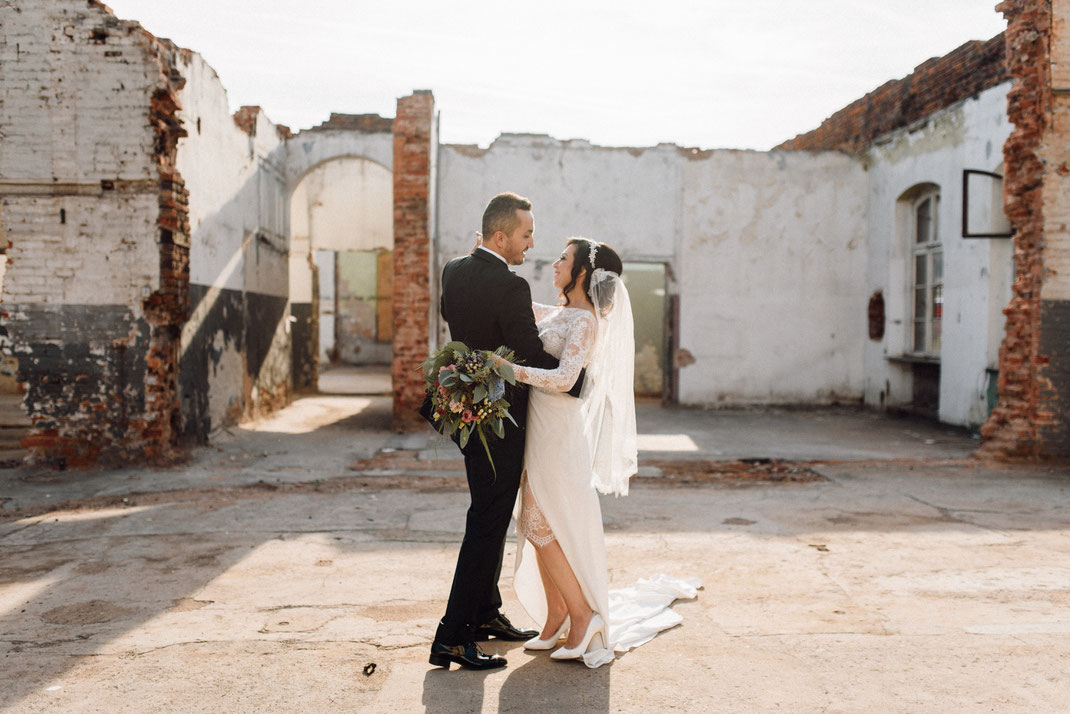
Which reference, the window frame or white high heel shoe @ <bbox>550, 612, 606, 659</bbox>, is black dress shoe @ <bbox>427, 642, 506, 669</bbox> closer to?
white high heel shoe @ <bbox>550, 612, 606, 659</bbox>

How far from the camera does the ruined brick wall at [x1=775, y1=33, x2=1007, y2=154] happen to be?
10758mm

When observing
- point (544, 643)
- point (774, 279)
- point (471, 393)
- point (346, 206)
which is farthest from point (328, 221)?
point (544, 643)

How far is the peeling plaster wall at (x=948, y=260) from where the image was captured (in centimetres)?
1009

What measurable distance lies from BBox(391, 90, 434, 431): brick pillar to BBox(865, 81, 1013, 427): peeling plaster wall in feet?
21.9

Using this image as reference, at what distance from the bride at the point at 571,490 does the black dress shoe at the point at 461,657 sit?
26 cm

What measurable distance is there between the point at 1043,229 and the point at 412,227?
6.78 metres

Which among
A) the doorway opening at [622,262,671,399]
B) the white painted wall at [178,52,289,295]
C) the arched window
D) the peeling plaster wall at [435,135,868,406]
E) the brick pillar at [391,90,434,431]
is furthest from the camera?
the doorway opening at [622,262,671,399]

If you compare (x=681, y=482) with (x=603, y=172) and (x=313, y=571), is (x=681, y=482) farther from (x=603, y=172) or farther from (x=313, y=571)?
(x=603, y=172)

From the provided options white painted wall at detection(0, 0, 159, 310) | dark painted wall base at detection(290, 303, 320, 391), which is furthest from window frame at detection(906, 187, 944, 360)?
dark painted wall base at detection(290, 303, 320, 391)

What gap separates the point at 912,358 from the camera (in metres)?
12.1

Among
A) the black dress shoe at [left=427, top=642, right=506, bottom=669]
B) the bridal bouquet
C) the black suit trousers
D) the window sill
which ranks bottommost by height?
the black dress shoe at [left=427, top=642, right=506, bottom=669]

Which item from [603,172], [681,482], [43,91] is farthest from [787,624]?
[603,172]

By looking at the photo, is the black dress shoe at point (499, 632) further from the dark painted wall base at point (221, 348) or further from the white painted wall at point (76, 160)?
the dark painted wall base at point (221, 348)

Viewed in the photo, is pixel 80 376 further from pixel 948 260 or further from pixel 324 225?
pixel 948 260
